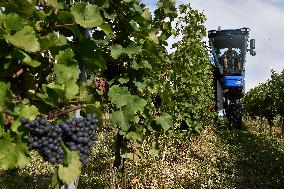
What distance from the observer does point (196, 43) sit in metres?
10.2

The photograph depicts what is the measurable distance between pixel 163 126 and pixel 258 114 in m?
16.4

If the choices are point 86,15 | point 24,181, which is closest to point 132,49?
point 86,15

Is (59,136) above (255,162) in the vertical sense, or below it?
above

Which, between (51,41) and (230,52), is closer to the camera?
(51,41)

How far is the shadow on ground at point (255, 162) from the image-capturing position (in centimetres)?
773

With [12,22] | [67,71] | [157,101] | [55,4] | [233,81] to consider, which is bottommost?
[233,81]

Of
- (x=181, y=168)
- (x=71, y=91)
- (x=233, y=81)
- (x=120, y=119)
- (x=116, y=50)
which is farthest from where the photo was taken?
(x=233, y=81)

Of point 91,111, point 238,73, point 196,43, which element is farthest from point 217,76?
→ point 91,111

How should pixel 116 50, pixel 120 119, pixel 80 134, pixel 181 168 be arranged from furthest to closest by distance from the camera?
pixel 181 168
pixel 116 50
pixel 120 119
pixel 80 134

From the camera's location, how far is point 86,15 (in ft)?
8.84

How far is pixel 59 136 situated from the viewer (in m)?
2.55

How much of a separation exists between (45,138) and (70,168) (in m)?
0.26

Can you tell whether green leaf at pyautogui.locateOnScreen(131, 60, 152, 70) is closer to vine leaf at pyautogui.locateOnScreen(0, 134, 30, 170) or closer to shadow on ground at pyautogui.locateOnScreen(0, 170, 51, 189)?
vine leaf at pyautogui.locateOnScreen(0, 134, 30, 170)

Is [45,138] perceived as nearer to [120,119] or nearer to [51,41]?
[51,41]
